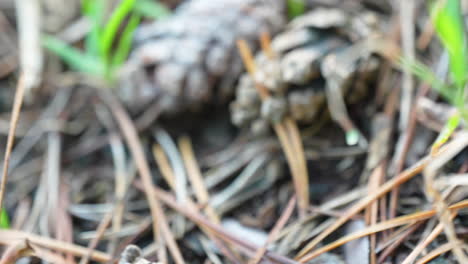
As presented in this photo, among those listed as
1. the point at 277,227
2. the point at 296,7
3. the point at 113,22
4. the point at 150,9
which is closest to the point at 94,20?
the point at 113,22

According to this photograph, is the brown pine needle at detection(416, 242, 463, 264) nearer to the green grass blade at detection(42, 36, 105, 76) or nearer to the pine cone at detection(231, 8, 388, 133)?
the pine cone at detection(231, 8, 388, 133)

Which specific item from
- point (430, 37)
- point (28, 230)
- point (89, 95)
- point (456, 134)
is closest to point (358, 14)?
point (430, 37)

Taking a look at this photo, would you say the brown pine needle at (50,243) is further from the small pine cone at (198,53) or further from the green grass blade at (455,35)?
the green grass blade at (455,35)

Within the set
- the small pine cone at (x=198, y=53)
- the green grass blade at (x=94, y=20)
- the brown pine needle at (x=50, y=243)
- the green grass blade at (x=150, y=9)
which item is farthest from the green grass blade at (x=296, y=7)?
the brown pine needle at (x=50, y=243)

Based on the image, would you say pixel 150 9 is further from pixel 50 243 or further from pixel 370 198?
pixel 370 198

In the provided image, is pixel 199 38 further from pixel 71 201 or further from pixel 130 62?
pixel 71 201

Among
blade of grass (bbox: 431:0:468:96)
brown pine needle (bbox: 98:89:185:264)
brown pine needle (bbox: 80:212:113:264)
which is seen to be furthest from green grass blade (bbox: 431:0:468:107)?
brown pine needle (bbox: 80:212:113:264)
